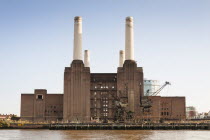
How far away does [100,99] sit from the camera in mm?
153500

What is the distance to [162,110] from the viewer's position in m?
159

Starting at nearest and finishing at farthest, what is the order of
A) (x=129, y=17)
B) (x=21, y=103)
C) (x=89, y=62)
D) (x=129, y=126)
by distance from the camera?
(x=129, y=126) → (x=129, y=17) → (x=21, y=103) → (x=89, y=62)

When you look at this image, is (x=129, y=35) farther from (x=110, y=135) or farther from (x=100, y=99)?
(x=110, y=135)

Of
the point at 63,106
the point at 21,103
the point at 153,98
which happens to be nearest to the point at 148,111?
the point at 153,98

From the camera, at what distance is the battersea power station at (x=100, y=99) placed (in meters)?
144

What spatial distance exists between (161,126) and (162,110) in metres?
39.3

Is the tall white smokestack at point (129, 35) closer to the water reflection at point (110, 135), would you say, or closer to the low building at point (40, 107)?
the low building at point (40, 107)

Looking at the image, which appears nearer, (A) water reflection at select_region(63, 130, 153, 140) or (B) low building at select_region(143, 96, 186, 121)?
(A) water reflection at select_region(63, 130, 153, 140)

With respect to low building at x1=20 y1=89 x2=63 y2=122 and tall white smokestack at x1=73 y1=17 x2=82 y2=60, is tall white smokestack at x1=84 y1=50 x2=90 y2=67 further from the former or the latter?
tall white smokestack at x1=73 y1=17 x2=82 y2=60

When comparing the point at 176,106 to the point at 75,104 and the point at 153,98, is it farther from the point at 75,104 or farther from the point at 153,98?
the point at 75,104

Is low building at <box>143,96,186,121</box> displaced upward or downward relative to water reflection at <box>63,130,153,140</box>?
upward

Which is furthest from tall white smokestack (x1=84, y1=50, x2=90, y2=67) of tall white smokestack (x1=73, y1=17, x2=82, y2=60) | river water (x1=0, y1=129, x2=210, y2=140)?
river water (x1=0, y1=129, x2=210, y2=140)

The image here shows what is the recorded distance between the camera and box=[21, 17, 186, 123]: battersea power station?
143875 millimetres

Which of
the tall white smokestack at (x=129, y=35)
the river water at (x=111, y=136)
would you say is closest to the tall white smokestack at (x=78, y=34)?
the tall white smokestack at (x=129, y=35)
